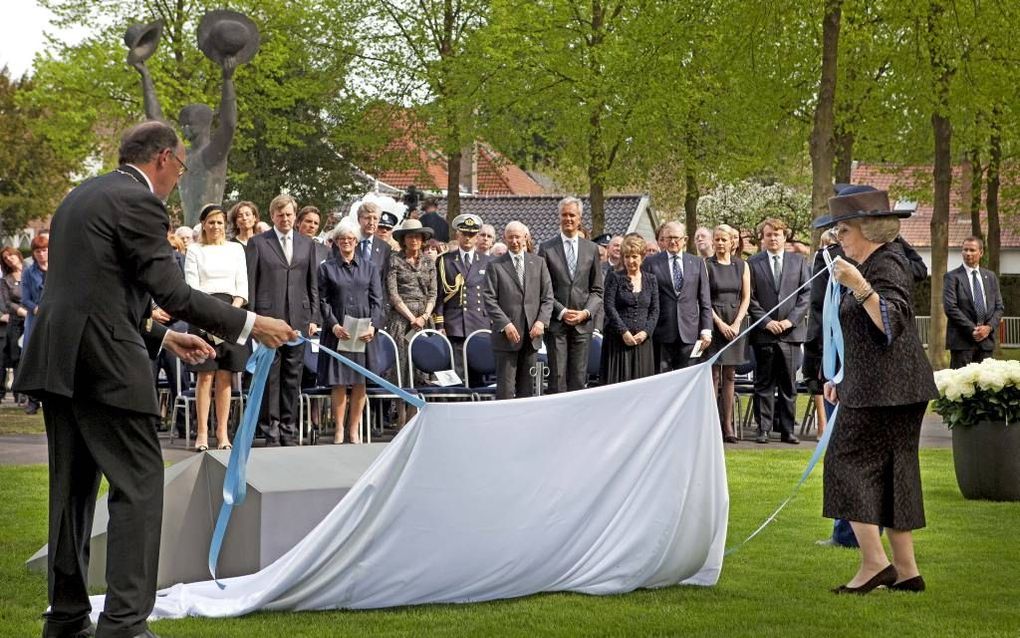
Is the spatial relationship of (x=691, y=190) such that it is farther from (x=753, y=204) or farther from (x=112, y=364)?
(x=753, y=204)

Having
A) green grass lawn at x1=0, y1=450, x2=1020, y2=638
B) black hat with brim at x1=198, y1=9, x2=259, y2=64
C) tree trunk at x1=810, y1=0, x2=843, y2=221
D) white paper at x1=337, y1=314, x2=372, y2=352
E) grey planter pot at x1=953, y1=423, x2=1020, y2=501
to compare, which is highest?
black hat with brim at x1=198, y1=9, x2=259, y2=64

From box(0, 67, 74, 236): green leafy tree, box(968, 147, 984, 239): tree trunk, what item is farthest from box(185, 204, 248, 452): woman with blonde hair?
box(0, 67, 74, 236): green leafy tree

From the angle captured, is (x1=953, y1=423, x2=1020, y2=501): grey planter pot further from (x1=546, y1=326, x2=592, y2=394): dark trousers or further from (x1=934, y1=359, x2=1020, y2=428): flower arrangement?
(x1=546, y1=326, x2=592, y2=394): dark trousers

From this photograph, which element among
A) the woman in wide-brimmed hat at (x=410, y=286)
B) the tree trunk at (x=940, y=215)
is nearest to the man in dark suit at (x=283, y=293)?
the woman in wide-brimmed hat at (x=410, y=286)

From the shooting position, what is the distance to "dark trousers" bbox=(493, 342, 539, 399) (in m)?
13.5

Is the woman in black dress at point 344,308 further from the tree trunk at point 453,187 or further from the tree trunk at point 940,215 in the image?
the tree trunk at point 453,187

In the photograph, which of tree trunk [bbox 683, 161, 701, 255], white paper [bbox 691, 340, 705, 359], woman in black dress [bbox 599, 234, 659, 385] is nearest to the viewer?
woman in black dress [bbox 599, 234, 659, 385]

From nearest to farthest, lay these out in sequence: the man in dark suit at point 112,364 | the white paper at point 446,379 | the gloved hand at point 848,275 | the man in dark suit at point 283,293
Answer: the man in dark suit at point 112,364, the gloved hand at point 848,275, the man in dark suit at point 283,293, the white paper at point 446,379

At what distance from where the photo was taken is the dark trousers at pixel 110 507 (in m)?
5.50

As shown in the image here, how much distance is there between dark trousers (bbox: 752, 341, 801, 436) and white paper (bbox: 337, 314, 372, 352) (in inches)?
172

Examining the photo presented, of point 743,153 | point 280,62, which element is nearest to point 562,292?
point 743,153

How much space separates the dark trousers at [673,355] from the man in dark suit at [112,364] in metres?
9.26

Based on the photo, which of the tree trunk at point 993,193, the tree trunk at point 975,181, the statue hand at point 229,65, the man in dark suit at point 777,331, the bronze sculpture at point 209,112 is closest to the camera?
the man in dark suit at point 777,331

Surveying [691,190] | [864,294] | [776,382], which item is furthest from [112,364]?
[691,190]
